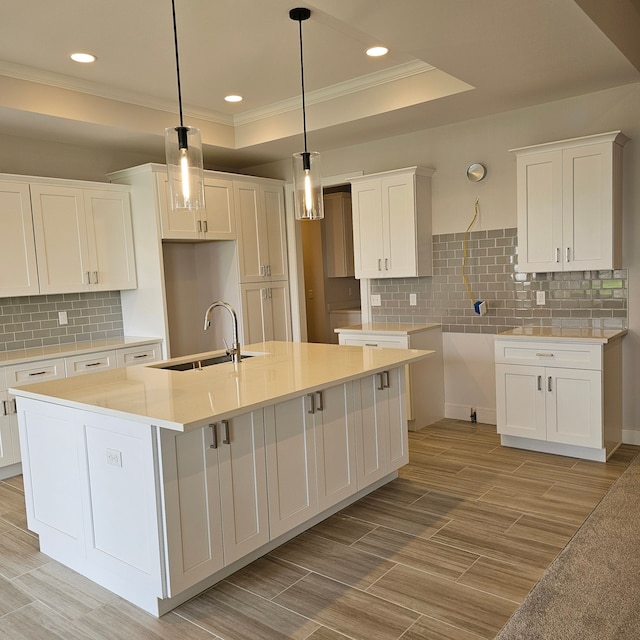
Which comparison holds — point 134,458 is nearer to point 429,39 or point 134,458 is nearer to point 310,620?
point 310,620

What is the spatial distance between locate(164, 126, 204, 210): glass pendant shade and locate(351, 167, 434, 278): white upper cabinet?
109 inches

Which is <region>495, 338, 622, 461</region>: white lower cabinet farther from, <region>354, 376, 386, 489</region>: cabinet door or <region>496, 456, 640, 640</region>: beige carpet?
<region>354, 376, 386, 489</region>: cabinet door

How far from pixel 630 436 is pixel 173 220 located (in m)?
4.13

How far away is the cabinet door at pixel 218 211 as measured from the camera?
17.8ft

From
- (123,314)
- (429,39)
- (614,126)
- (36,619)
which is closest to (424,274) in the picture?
(614,126)

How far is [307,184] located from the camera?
3127mm

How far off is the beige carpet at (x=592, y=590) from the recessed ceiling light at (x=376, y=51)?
319 centimetres

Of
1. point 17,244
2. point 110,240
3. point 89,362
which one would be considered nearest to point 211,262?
point 110,240

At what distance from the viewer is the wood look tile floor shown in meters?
2.34

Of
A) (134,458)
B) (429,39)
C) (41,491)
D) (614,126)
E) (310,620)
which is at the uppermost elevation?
(429,39)

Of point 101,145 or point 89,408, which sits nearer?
point 89,408

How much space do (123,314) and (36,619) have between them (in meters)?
3.37

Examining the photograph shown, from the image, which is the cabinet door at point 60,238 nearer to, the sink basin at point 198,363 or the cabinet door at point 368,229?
the sink basin at point 198,363

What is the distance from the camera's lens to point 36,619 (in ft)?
8.03
